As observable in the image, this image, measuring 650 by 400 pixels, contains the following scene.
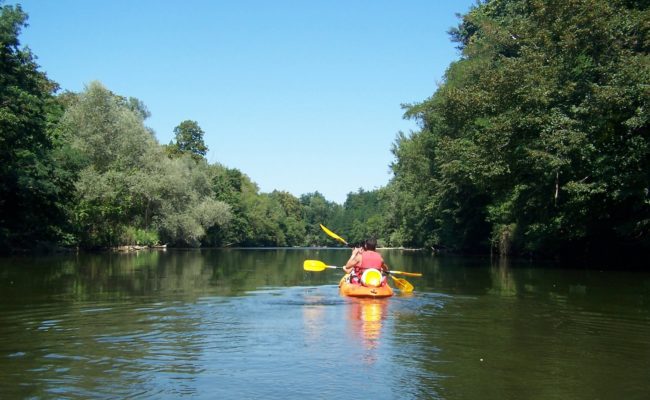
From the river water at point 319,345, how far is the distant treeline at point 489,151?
990 cm

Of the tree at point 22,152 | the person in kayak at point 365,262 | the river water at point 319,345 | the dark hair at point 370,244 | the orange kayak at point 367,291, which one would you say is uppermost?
the tree at point 22,152

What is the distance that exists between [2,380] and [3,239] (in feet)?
103

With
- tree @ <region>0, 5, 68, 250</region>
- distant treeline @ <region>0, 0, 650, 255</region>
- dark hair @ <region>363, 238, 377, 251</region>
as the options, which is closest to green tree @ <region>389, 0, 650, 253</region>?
distant treeline @ <region>0, 0, 650, 255</region>

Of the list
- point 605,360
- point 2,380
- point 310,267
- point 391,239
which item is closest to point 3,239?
point 310,267

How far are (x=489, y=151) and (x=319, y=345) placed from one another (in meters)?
22.0

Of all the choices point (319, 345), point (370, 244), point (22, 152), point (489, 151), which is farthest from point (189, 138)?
point (319, 345)

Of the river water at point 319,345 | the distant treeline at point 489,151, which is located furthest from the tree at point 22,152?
the river water at point 319,345

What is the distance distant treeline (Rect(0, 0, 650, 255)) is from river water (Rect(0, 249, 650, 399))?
990 cm

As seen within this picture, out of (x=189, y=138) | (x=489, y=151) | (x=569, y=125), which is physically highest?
(x=189, y=138)

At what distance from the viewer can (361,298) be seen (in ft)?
47.5

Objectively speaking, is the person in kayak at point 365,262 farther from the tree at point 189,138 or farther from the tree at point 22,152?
the tree at point 189,138

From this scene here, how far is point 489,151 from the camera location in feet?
94.7

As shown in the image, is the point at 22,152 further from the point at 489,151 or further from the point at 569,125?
the point at 569,125

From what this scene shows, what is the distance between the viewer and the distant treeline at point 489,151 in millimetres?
24438
